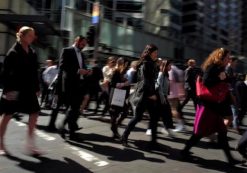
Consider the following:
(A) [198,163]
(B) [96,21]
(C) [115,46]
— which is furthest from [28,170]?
(C) [115,46]

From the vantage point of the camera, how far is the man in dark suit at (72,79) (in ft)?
25.1

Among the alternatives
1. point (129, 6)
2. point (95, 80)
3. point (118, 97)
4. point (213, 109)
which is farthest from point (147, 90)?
point (129, 6)

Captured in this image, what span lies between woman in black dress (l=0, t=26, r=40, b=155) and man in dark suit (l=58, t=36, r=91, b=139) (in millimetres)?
→ 1336

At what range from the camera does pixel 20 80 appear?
6.20 m

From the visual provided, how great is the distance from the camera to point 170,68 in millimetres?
9492

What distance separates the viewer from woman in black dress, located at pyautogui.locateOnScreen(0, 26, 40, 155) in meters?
6.15

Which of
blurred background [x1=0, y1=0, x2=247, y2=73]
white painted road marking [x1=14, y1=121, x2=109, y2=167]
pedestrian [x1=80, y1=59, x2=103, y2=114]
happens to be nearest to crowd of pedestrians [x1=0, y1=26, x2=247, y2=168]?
white painted road marking [x1=14, y1=121, x2=109, y2=167]

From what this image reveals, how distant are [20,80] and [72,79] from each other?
168 cm

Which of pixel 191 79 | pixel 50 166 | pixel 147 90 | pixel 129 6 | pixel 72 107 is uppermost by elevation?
pixel 129 6

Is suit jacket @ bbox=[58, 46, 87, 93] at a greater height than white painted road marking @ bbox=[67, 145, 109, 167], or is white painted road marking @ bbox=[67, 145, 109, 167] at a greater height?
suit jacket @ bbox=[58, 46, 87, 93]

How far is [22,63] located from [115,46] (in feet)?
126

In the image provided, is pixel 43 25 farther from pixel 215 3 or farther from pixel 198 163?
pixel 215 3

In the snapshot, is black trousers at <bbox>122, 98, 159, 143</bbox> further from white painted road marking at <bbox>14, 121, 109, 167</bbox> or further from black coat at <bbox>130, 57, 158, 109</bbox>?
white painted road marking at <bbox>14, 121, 109, 167</bbox>

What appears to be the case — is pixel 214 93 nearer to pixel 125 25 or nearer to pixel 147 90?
pixel 147 90
